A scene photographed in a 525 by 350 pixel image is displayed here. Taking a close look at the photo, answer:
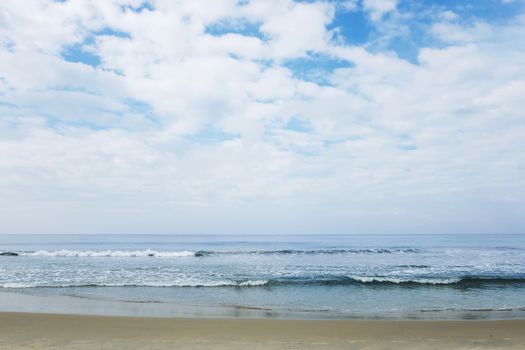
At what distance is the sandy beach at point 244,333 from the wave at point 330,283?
274 inches

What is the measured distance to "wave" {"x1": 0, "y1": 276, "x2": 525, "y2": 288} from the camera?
1733 centimetres

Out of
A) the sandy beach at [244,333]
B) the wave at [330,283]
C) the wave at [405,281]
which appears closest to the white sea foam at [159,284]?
the wave at [330,283]

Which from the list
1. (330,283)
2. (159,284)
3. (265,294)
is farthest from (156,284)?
(330,283)

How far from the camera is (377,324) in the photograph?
991 centimetres

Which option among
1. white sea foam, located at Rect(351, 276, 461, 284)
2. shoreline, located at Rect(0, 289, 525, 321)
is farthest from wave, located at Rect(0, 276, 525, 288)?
shoreline, located at Rect(0, 289, 525, 321)

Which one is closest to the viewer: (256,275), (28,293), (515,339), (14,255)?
(515,339)

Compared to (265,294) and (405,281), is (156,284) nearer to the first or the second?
(265,294)

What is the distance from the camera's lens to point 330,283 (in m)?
18.5

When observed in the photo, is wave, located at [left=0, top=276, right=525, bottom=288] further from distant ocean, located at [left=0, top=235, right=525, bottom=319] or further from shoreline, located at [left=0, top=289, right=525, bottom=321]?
shoreline, located at [left=0, top=289, right=525, bottom=321]

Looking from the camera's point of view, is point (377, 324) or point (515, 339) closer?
point (515, 339)

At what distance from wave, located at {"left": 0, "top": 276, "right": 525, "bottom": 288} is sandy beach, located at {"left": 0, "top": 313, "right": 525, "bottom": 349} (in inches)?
274

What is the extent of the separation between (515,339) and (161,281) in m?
14.9

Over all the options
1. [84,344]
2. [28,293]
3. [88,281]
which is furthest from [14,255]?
[84,344]

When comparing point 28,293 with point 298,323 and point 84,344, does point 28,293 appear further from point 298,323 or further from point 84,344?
point 298,323
